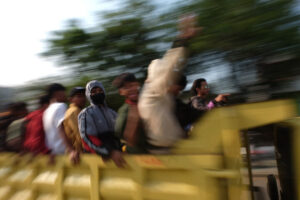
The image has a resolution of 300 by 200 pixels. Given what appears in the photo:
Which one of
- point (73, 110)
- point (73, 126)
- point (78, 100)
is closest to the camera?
point (73, 126)

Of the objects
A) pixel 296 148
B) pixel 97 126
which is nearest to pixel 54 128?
pixel 97 126

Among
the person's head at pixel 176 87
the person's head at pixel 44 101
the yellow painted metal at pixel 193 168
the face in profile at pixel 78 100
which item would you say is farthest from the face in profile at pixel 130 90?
the person's head at pixel 44 101

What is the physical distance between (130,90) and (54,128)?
104 cm

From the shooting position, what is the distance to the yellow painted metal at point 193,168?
5.67 feet

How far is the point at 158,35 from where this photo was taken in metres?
4.87

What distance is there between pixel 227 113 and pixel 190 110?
770 millimetres

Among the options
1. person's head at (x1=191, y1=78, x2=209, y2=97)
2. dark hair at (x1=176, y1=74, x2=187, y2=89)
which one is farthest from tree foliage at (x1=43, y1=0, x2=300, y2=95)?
dark hair at (x1=176, y1=74, x2=187, y2=89)

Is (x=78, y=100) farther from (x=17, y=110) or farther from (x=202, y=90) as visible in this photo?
(x=17, y=110)

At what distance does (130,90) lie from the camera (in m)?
2.51

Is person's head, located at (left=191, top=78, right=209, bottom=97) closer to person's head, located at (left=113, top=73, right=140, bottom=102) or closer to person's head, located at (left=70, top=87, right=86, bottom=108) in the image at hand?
person's head, located at (left=113, top=73, right=140, bottom=102)

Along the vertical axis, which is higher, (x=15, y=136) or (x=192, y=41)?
(x=192, y=41)

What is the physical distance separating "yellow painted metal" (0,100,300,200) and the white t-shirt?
685mm

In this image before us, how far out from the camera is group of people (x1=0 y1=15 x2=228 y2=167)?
2.19 meters

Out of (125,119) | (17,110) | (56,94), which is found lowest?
(125,119)
